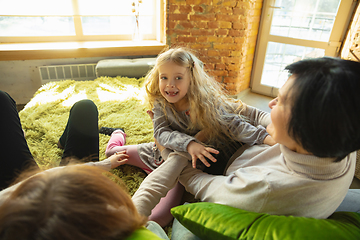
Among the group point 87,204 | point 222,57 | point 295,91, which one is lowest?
point 222,57

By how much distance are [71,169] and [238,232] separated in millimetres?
433

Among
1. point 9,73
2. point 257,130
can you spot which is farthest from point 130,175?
point 9,73

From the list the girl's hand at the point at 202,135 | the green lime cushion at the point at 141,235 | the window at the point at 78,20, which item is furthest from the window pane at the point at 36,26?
the green lime cushion at the point at 141,235

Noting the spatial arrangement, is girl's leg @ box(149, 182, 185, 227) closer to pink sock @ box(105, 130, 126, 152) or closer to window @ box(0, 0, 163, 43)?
pink sock @ box(105, 130, 126, 152)

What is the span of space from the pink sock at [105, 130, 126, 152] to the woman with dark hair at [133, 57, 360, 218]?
0.83 m

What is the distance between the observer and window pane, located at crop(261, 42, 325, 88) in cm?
305

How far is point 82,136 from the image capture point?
1.23 meters

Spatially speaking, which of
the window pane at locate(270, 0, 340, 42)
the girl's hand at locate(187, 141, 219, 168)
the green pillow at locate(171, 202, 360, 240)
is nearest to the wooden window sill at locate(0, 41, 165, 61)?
the window pane at locate(270, 0, 340, 42)

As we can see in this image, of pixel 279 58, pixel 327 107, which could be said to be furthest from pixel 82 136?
pixel 279 58

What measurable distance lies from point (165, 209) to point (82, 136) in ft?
2.04

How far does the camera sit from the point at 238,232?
1.84 ft

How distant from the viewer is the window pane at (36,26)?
122 inches

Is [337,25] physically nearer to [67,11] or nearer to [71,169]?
[71,169]

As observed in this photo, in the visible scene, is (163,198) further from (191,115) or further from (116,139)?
(116,139)
